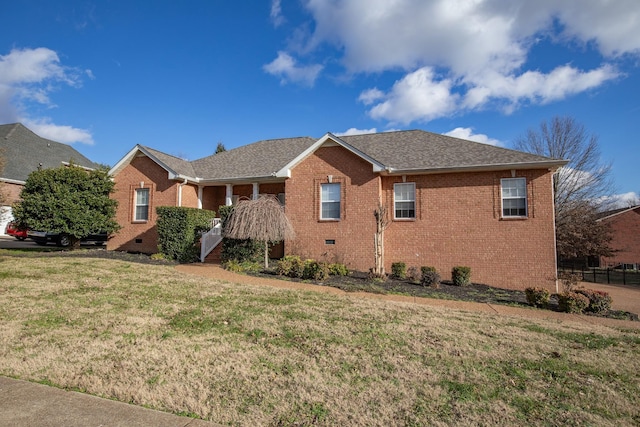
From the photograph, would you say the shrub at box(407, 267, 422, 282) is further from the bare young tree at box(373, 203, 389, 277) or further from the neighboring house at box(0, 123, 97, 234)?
the neighboring house at box(0, 123, 97, 234)

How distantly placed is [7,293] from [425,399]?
8744 millimetres

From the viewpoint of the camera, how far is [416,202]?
14.9 m

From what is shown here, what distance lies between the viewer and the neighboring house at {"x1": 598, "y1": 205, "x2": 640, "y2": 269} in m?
30.1

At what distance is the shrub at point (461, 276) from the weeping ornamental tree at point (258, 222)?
6624 millimetres

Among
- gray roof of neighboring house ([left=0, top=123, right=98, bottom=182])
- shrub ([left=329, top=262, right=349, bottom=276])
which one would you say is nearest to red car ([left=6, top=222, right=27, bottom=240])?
gray roof of neighboring house ([left=0, top=123, right=98, bottom=182])

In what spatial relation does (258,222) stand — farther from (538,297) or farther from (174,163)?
(538,297)

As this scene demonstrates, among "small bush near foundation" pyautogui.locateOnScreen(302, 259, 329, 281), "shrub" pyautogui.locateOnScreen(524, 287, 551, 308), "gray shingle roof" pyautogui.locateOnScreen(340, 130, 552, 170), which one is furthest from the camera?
"gray shingle roof" pyautogui.locateOnScreen(340, 130, 552, 170)

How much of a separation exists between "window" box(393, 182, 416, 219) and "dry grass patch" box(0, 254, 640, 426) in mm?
7207

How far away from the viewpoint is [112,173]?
18.5 m

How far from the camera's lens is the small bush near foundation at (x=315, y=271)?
1213 cm

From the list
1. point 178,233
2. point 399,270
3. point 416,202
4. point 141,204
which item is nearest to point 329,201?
point 416,202

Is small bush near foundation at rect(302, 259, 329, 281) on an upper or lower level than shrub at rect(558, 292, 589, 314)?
upper

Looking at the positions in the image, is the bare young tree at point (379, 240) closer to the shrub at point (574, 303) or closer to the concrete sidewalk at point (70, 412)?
the shrub at point (574, 303)

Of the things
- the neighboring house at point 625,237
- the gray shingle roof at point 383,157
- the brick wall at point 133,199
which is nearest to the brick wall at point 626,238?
the neighboring house at point 625,237
